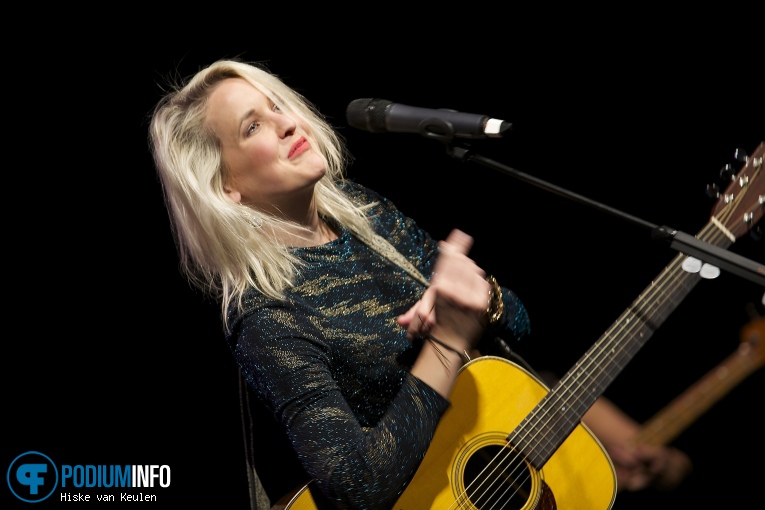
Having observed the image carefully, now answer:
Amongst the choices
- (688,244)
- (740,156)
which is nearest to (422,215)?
(740,156)

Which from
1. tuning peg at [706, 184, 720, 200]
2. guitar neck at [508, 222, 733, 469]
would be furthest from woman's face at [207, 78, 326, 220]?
tuning peg at [706, 184, 720, 200]

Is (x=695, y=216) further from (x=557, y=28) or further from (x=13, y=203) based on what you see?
(x=13, y=203)

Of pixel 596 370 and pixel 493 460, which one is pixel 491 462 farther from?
pixel 596 370

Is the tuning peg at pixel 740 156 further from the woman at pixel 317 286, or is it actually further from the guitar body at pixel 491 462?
the guitar body at pixel 491 462

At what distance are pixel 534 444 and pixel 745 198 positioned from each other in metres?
0.75

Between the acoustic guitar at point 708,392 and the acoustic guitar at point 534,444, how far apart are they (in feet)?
0.91

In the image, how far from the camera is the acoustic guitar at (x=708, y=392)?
1914mm

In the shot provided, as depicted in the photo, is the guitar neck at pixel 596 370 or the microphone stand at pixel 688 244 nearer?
the microphone stand at pixel 688 244

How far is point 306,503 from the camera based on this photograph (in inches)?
71.1

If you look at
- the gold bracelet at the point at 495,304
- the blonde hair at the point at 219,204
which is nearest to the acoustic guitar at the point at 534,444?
the gold bracelet at the point at 495,304

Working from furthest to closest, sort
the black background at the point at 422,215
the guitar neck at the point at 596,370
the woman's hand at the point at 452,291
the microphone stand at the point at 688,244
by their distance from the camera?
the black background at the point at 422,215 < the guitar neck at the point at 596,370 < the woman's hand at the point at 452,291 < the microphone stand at the point at 688,244

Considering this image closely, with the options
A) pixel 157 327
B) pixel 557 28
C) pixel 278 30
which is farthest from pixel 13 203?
pixel 557 28

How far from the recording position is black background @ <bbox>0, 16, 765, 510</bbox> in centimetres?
243

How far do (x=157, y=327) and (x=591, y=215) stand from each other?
1.61 meters
